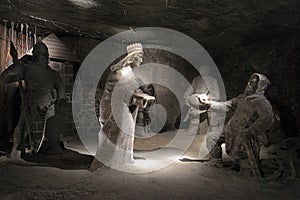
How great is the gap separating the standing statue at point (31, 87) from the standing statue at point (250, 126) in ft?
11.7

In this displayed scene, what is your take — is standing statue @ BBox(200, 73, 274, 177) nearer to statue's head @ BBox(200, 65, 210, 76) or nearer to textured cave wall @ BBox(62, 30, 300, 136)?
textured cave wall @ BBox(62, 30, 300, 136)

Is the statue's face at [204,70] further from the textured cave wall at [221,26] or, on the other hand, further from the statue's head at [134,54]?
the statue's head at [134,54]

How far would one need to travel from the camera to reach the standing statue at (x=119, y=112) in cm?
438

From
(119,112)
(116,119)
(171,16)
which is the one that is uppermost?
(171,16)

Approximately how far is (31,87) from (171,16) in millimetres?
3132

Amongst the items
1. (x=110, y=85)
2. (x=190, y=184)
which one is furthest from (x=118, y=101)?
(x=190, y=184)

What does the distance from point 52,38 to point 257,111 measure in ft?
20.1

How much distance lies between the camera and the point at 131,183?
3850mm

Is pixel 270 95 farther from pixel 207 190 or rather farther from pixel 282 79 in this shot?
pixel 207 190

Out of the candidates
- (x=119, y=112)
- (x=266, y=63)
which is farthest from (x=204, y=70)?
(x=119, y=112)

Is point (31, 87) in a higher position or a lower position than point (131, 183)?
higher

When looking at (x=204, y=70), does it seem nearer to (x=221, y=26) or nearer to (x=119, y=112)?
(x=221, y=26)

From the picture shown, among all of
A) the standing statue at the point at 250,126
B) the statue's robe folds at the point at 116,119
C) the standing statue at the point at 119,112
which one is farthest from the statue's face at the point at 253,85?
the statue's robe folds at the point at 116,119

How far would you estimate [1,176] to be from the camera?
13.1 ft
